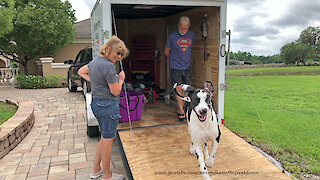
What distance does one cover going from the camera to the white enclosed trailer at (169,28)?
4.52 meters

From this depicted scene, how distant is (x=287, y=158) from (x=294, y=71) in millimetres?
18906

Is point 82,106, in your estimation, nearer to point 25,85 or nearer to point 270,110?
point 270,110

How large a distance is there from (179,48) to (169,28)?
2535mm

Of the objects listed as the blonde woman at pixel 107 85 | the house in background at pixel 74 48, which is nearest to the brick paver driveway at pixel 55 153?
the blonde woman at pixel 107 85

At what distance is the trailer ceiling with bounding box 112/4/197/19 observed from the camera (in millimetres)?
6172

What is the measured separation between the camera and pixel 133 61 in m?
8.18

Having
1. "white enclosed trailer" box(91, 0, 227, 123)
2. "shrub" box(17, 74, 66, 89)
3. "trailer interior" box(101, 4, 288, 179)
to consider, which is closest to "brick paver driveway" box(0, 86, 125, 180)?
"trailer interior" box(101, 4, 288, 179)

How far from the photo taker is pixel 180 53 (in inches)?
205

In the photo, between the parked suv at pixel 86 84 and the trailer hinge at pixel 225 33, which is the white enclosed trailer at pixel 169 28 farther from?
the parked suv at pixel 86 84

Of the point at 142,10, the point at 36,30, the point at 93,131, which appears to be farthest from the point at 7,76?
the point at 93,131

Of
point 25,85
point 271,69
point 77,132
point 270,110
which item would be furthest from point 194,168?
point 271,69

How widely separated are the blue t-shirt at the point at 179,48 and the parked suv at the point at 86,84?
6.23ft

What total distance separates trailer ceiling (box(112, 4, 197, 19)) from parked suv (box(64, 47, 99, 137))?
1816 mm

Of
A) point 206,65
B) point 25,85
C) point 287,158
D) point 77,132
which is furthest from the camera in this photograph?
point 25,85
